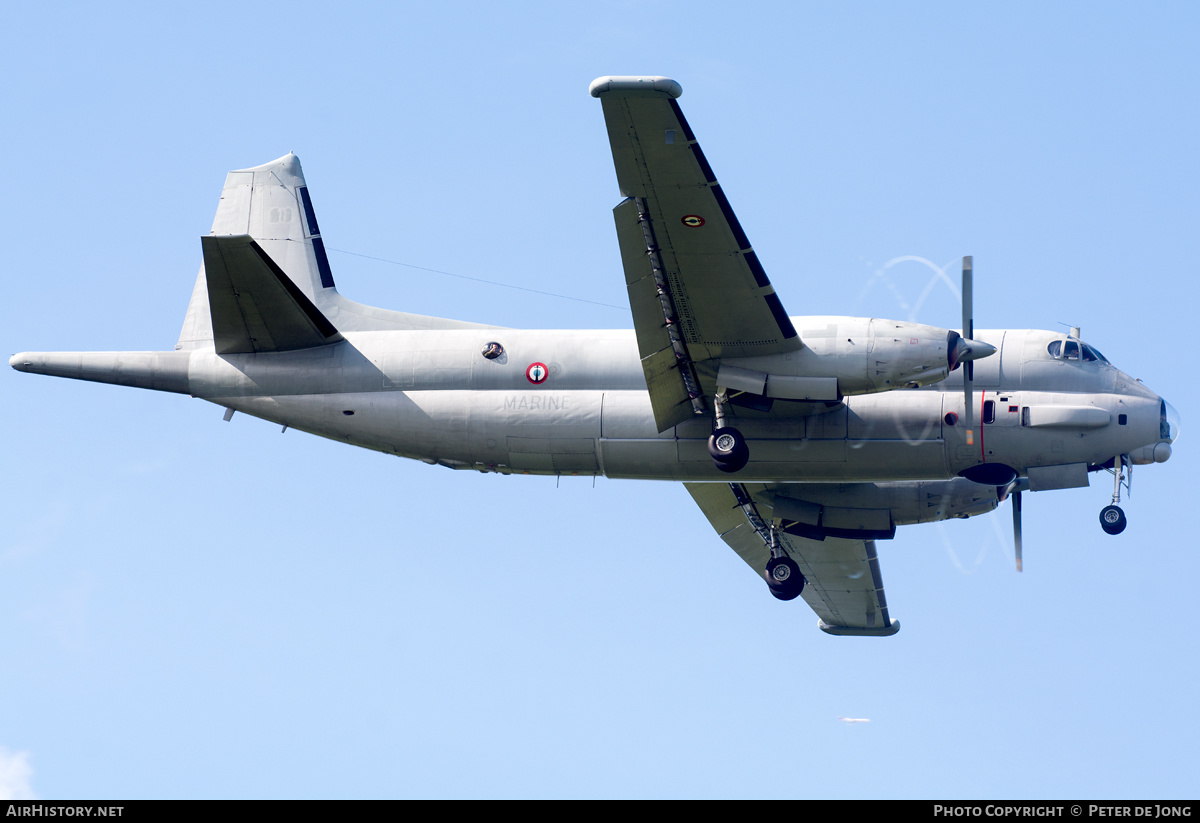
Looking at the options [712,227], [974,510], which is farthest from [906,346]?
[974,510]

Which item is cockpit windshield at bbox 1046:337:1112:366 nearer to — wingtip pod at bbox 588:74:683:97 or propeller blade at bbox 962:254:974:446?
propeller blade at bbox 962:254:974:446

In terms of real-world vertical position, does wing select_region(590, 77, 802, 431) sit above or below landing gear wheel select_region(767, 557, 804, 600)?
above

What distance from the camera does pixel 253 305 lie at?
80.9 ft

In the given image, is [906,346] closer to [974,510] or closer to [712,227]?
[712,227]

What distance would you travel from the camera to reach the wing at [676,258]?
767 inches

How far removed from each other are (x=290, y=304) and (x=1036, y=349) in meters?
13.4

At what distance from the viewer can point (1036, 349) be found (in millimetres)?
23438

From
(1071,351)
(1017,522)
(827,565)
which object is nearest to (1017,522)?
(1017,522)

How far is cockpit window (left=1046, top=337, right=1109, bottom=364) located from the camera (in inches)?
918

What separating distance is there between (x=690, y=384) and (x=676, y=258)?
8.69 ft

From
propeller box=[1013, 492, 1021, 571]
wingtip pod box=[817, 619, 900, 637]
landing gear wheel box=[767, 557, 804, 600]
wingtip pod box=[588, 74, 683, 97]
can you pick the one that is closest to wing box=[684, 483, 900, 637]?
wingtip pod box=[817, 619, 900, 637]

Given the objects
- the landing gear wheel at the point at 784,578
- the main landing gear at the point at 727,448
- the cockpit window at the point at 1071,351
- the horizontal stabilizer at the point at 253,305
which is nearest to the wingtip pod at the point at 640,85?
the main landing gear at the point at 727,448

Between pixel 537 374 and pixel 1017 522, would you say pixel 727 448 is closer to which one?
pixel 537 374
